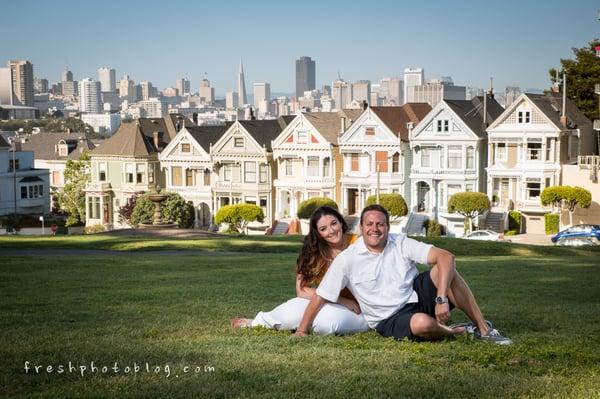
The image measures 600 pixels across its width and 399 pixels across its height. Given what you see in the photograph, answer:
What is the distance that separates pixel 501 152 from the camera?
5809 centimetres

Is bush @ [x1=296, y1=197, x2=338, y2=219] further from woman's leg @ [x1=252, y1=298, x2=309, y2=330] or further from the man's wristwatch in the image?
the man's wristwatch

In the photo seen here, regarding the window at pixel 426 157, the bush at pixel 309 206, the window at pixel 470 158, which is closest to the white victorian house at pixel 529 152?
the window at pixel 470 158

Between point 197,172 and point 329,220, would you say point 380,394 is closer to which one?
point 329,220

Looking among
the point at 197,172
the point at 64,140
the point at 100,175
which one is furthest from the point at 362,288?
the point at 64,140

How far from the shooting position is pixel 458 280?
428 inches

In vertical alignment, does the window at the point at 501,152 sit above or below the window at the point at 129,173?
above

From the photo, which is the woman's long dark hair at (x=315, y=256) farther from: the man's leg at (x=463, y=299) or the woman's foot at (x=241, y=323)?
the man's leg at (x=463, y=299)

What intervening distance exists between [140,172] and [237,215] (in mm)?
14233

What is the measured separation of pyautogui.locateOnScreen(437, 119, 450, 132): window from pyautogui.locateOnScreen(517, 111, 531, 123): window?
4.47m

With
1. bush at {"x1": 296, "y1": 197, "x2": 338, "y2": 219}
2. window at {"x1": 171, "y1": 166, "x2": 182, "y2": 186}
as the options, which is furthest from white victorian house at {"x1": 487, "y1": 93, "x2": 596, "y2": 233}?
window at {"x1": 171, "y1": 166, "x2": 182, "y2": 186}

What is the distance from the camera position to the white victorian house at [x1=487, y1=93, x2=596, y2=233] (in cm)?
5666

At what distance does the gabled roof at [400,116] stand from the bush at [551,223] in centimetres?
1106

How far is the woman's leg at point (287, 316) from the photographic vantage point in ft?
37.7

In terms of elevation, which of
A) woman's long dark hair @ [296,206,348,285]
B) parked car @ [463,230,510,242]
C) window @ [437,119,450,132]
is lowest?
parked car @ [463,230,510,242]
